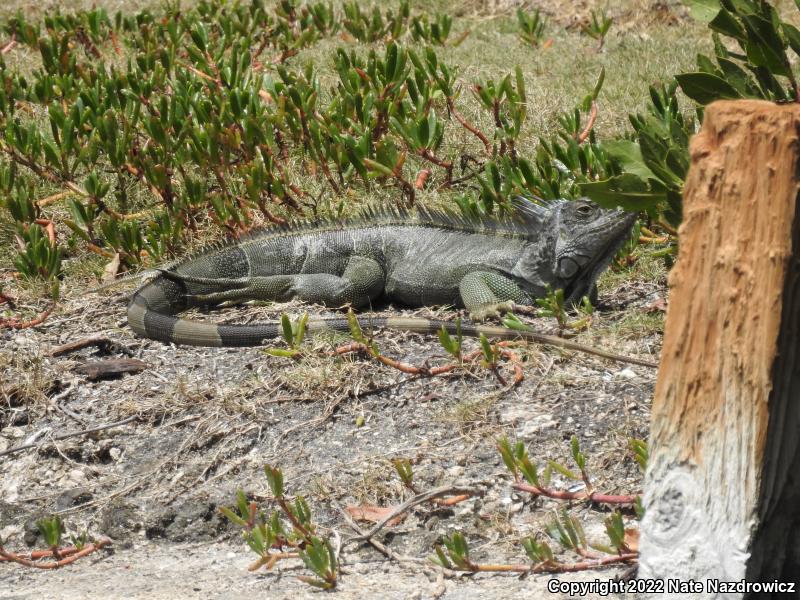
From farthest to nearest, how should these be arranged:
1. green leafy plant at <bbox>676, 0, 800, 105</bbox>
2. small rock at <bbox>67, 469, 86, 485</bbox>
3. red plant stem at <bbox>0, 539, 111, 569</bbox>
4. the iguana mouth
→ the iguana mouth, small rock at <bbox>67, 469, 86, 485</bbox>, red plant stem at <bbox>0, 539, 111, 569</bbox>, green leafy plant at <bbox>676, 0, 800, 105</bbox>

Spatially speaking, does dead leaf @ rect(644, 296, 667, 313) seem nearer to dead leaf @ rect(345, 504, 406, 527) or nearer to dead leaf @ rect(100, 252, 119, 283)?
dead leaf @ rect(345, 504, 406, 527)

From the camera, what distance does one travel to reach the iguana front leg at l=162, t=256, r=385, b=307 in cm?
580

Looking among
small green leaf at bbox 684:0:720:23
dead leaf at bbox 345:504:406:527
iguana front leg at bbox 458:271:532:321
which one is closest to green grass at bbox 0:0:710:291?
iguana front leg at bbox 458:271:532:321

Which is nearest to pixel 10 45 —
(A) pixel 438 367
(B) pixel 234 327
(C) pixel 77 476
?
(B) pixel 234 327

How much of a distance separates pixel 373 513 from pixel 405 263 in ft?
7.63

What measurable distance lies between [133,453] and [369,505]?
110 centimetres

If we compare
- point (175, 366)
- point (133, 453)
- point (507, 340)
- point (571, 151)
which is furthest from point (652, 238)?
point (133, 453)

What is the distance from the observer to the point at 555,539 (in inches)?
137

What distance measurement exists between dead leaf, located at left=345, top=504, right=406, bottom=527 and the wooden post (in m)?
1.22

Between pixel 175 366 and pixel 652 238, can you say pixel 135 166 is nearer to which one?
pixel 175 366

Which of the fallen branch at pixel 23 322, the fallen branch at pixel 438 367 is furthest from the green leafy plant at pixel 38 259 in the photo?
the fallen branch at pixel 438 367

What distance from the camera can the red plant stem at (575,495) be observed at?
11.9ft

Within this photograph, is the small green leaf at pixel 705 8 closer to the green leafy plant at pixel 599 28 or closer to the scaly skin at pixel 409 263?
the scaly skin at pixel 409 263

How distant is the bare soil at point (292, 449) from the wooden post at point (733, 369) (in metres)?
0.69
